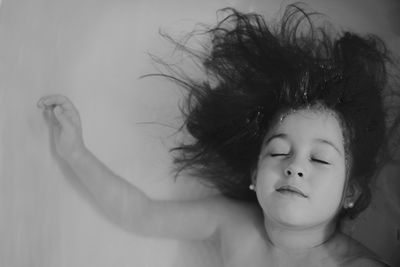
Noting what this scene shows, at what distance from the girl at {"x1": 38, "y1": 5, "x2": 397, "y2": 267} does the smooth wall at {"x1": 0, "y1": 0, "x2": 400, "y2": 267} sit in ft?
0.16

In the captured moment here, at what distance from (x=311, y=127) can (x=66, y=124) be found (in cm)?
46

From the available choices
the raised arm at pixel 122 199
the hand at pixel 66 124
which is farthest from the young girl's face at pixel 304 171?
the hand at pixel 66 124

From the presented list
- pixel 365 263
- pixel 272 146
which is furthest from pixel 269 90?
pixel 365 263

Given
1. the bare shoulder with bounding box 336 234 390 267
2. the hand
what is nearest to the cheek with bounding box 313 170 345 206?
the bare shoulder with bounding box 336 234 390 267

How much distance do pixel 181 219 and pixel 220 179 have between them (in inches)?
4.3

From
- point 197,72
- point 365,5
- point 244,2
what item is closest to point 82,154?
point 197,72

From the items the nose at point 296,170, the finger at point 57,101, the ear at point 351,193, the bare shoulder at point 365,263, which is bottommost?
the bare shoulder at point 365,263

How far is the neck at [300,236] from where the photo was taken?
3.48ft

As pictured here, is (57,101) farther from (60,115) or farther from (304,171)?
(304,171)

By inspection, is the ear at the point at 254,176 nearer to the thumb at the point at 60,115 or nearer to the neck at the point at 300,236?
the neck at the point at 300,236

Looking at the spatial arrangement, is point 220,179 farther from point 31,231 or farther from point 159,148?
point 31,231

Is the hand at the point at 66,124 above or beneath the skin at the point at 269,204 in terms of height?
above

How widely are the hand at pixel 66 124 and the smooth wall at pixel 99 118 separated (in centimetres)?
5

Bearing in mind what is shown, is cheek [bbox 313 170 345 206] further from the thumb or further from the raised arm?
the thumb
